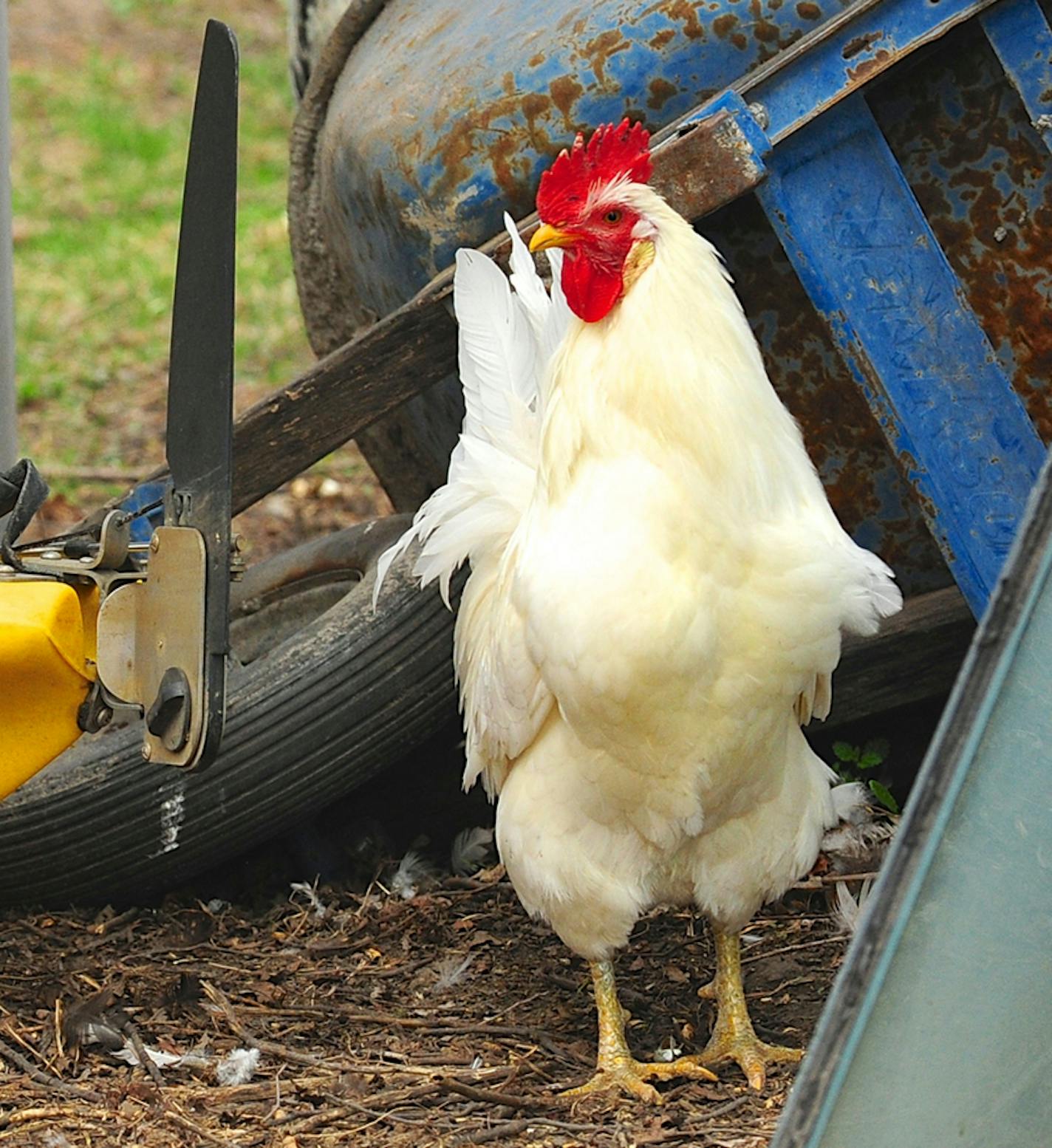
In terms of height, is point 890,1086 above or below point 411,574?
below

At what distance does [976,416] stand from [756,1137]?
127 cm

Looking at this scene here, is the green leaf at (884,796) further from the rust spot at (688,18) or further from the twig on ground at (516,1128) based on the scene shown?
the rust spot at (688,18)

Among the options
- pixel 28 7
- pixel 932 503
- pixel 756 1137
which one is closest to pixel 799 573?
pixel 932 503

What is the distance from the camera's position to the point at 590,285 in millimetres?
2408

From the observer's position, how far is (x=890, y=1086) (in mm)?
1595

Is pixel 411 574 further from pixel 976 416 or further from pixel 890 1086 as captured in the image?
pixel 890 1086

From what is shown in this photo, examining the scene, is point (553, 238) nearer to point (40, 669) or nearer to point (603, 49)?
point (603, 49)

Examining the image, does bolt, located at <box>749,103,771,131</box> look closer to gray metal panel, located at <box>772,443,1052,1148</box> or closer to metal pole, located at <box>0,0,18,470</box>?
gray metal panel, located at <box>772,443,1052,1148</box>

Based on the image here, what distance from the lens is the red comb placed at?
93.8 inches

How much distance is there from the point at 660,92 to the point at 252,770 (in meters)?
1.52

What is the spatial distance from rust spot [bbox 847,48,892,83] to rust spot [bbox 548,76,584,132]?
1.62 feet

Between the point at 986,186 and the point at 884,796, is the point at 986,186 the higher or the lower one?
the higher one

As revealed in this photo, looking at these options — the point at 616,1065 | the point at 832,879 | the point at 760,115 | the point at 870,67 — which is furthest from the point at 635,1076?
the point at 870,67

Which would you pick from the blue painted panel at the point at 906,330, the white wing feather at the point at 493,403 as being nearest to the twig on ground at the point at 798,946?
the blue painted panel at the point at 906,330
